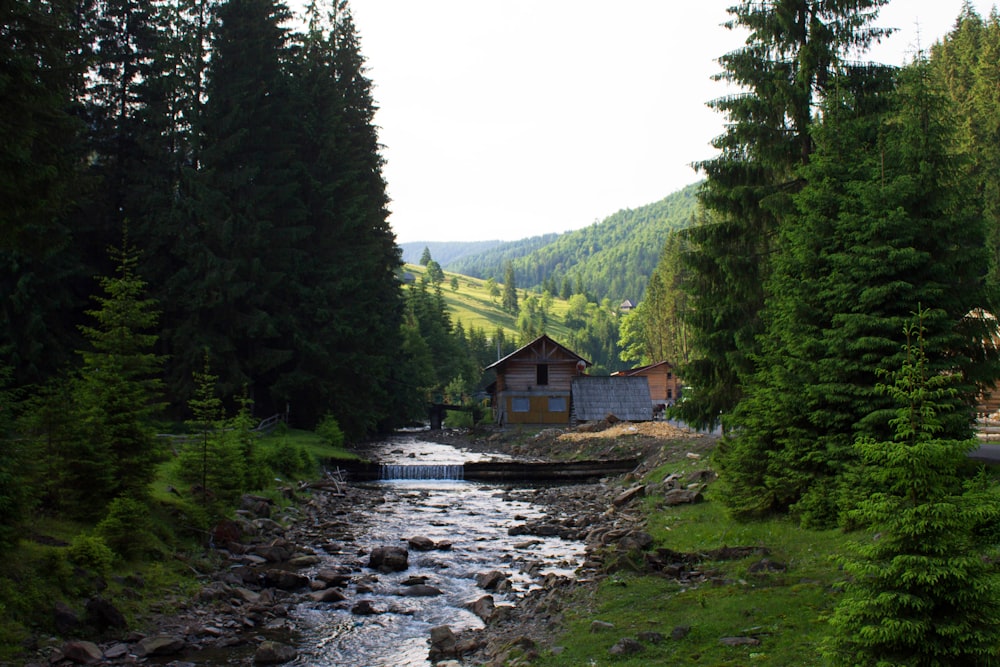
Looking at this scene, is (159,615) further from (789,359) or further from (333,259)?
(333,259)

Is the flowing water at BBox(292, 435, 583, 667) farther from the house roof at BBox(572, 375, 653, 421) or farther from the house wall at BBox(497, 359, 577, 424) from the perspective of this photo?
the house roof at BBox(572, 375, 653, 421)

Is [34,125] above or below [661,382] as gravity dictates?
above

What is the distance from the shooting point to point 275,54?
4369 centimetres

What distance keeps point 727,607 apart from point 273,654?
7.69m

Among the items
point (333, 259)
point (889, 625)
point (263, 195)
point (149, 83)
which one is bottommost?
point (889, 625)

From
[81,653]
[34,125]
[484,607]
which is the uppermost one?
[34,125]

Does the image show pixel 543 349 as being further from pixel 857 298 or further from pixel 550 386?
pixel 857 298

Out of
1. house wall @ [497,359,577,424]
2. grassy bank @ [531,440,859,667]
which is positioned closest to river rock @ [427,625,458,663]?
grassy bank @ [531,440,859,667]

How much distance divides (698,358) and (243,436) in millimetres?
14643

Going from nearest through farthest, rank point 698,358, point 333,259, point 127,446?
point 127,446
point 698,358
point 333,259

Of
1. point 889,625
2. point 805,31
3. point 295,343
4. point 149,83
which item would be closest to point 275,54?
point 149,83

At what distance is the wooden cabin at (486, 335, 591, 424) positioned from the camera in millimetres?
60781

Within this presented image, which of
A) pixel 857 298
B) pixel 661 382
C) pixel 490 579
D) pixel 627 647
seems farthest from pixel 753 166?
pixel 661 382

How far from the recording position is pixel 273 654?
1281 centimetres
